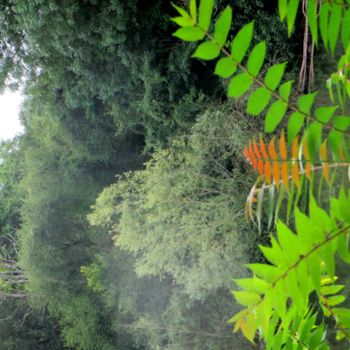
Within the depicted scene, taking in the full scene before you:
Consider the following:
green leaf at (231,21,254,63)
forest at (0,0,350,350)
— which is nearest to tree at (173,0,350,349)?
green leaf at (231,21,254,63)

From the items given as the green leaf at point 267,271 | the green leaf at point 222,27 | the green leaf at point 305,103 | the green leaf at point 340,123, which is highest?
the green leaf at point 222,27

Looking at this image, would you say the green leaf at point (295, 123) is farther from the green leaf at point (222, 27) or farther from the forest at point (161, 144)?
the forest at point (161, 144)

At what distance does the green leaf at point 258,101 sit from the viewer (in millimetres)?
569

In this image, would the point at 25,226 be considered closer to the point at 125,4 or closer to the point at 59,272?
the point at 59,272

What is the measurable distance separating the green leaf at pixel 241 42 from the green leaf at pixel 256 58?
0.04 ft

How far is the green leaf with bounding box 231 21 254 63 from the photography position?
51cm

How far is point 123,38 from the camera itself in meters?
3.87

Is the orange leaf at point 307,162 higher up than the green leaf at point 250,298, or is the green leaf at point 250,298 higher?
the orange leaf at point 307,162

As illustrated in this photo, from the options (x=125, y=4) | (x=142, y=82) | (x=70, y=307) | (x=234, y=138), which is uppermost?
(x=125, y=4)

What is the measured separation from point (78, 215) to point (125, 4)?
3.30 metres

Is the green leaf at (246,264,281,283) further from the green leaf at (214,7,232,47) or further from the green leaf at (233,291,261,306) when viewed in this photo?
the green leaf at (214,7,232,47)

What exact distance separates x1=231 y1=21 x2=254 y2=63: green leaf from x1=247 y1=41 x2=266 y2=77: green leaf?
0.04ft

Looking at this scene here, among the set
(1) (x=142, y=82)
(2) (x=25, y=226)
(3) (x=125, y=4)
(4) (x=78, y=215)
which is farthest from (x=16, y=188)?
(3) (x=125, y=4)

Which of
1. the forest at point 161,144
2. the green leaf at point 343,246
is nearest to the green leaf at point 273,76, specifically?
the green leaf at point 343,246
